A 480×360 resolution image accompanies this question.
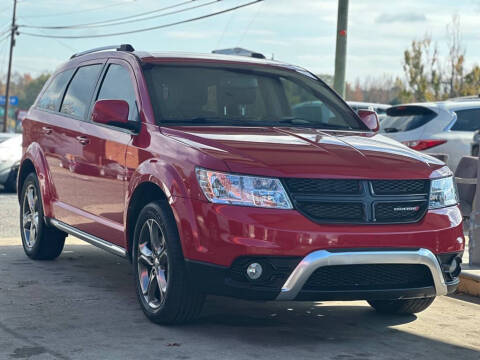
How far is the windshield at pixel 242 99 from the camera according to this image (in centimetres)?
673

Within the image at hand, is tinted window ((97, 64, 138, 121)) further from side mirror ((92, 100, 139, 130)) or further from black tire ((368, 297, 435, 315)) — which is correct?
black tire ((368, 297, 435, 315))

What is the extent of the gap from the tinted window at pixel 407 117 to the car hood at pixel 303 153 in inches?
315

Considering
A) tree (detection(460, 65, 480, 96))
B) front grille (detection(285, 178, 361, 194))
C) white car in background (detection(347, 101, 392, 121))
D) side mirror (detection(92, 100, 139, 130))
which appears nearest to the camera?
front grille (detection(285, 178, 361, 194))

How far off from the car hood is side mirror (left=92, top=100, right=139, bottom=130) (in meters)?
0.44

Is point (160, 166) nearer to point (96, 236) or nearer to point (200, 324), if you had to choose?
point (200, 324)

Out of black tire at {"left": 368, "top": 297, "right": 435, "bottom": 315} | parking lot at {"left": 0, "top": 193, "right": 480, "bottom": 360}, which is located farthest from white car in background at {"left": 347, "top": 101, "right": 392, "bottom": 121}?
black tire at {"left": 368, "top": 297, "right": 435, "bottom": 315}

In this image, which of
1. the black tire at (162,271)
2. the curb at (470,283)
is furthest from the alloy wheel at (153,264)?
the curb at (470,283)

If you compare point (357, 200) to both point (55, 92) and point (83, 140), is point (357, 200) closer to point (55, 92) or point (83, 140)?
point (83, 140)

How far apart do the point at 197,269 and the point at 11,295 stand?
206 cm

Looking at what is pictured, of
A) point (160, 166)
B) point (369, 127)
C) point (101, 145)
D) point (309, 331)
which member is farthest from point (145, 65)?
point (309, 331)

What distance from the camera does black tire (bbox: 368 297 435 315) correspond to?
6.68m

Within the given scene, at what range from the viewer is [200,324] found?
614 cm

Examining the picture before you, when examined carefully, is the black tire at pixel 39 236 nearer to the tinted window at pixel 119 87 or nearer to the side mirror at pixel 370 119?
the tinted window at pixel 119 87

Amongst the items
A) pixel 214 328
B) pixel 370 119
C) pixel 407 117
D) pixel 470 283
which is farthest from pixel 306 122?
pixel 407 117
